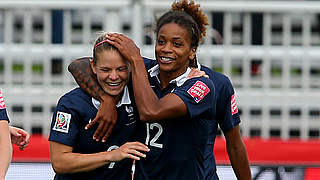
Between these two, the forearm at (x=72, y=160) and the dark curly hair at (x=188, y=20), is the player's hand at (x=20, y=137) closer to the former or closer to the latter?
the forearm at (x=72, y=160)

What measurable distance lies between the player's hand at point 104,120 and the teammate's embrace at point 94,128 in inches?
A: 1.4

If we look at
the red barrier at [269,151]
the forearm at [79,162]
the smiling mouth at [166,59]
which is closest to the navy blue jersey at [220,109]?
the smiling mouth at [166,59]

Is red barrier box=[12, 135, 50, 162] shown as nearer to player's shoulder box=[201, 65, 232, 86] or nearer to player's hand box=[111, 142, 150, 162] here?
player's shoulder box=[201, 65, 232, 86]

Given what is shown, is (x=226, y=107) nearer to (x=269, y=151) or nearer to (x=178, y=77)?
(x=178, y=77)

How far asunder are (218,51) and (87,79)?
12.0 feet

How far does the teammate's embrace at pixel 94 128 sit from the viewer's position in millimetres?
3408

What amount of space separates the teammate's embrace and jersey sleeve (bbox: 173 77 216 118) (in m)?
0.30

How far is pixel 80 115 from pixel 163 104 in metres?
0.43

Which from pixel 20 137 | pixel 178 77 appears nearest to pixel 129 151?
pixel 178 77

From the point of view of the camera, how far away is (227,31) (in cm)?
715

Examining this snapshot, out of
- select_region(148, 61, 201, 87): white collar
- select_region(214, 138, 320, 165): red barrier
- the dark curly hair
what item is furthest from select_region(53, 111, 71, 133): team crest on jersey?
select_region(214, 138, 320, 165): red barrier

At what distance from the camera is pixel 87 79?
12.0ft

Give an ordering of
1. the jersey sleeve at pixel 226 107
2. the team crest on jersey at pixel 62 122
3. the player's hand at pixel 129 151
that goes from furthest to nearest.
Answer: the jersey sleeve at pixel 226 107 → the team crest on jersey at pixel 62 122 → the player's hand at pixel 129 151

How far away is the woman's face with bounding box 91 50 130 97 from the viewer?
3.45 meters
